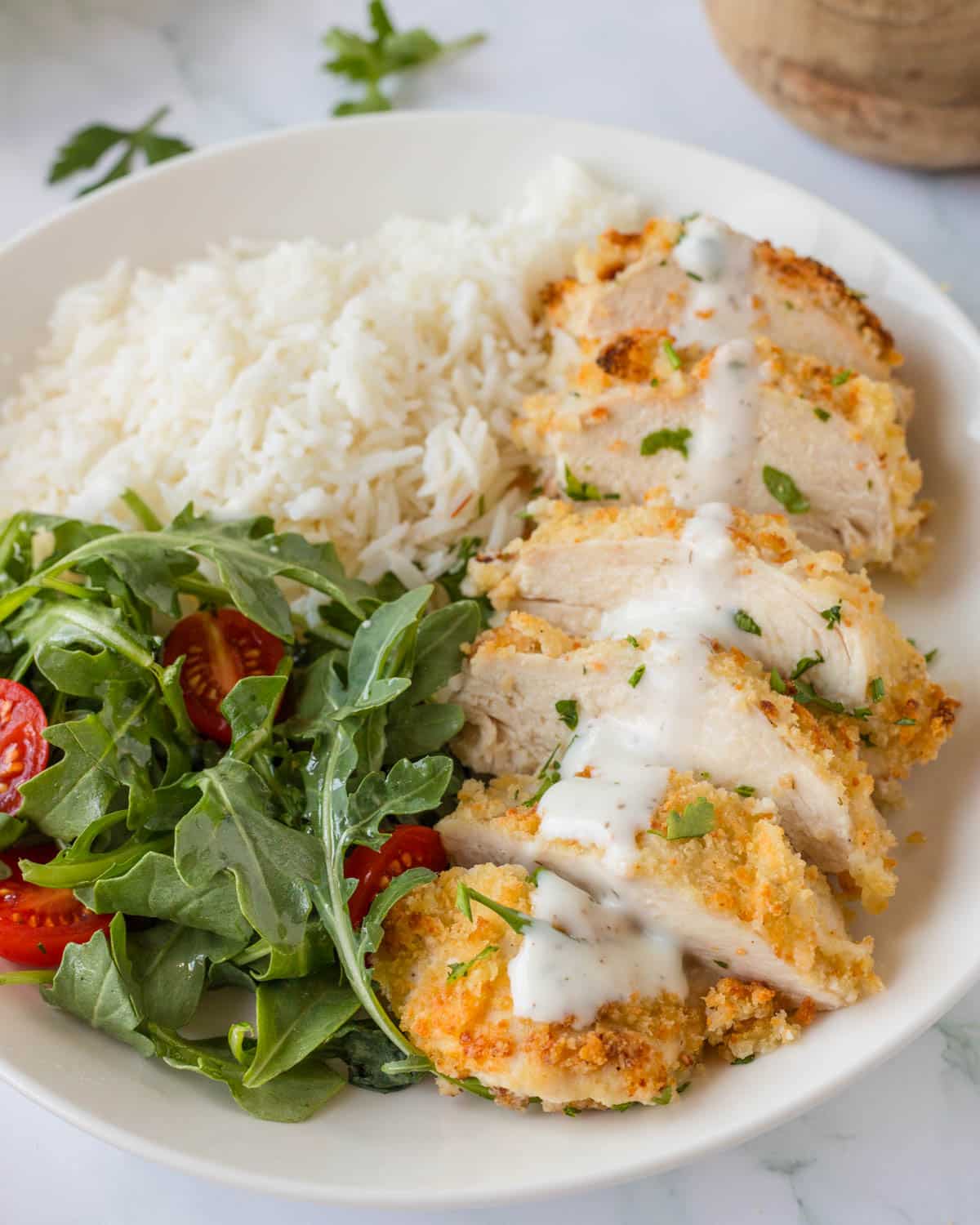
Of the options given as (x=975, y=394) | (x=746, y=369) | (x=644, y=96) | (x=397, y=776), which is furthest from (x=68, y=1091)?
(x=644, y=96)

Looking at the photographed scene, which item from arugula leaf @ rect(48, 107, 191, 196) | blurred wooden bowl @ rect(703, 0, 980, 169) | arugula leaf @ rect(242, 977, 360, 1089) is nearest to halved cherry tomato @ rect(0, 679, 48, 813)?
arugula leaf @ rect(242, 977, 360, 1089)

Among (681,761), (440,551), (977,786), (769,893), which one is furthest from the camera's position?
(440,551)

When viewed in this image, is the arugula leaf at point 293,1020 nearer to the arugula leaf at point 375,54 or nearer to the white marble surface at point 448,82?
the white marble surface at point 448,82

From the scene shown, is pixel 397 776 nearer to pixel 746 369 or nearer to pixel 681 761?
pixel 681 761

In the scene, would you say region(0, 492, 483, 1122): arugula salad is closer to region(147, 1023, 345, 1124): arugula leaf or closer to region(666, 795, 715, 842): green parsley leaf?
region(147, 1023, 345, 1124): arugula leaf

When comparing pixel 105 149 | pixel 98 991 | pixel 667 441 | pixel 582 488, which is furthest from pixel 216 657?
pixel 105 149

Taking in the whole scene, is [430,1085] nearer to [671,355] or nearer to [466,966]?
[466,966]

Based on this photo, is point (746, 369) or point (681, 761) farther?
point (746, 369)
